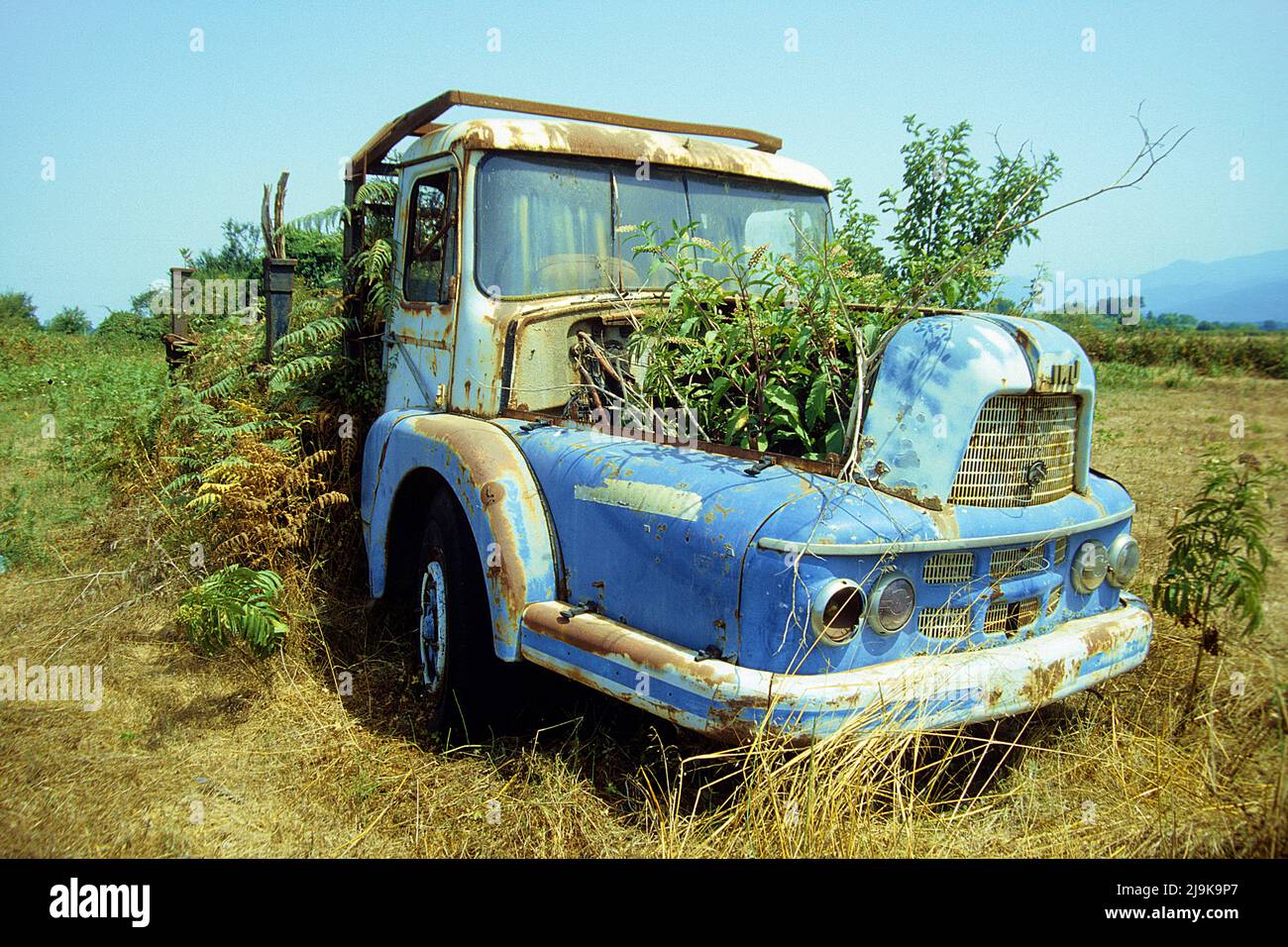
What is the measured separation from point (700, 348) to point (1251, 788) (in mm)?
2195

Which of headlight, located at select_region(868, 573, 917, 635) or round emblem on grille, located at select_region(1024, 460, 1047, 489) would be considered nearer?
headlight, located at select_region(868, 573, 917, 635)

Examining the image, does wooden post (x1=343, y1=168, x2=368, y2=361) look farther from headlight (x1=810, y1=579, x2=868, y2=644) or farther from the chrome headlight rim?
the chrome headlight rim

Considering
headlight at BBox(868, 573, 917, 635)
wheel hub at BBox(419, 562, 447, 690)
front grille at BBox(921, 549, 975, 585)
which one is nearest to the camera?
headlight at BBox(868, 573, 917, 635)

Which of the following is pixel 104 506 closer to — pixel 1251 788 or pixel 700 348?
pixel 700 348

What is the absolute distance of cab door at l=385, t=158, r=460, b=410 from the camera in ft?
14.0

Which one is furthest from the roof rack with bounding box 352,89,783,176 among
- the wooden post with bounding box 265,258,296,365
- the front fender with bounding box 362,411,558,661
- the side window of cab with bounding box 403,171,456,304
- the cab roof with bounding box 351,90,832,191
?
the front fender with bounding box 362,411,558,661

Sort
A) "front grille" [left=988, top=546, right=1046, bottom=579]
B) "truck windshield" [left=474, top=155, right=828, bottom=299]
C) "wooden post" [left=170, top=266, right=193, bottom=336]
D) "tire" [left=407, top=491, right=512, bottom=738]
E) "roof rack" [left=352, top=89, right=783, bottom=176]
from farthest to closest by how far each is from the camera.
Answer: "wooden post" [left=170, top=266, right=193, bottom=336] → "roof rack" [left=352, top=89, right=783, bottom=176] → "truck windshield" [left=474, top=155, right=828, bottom=299] → "tire" [left=407, top=491, right=512, bottom=738] → "front grille" [left=988, top=546, right=1046, bottom=579]

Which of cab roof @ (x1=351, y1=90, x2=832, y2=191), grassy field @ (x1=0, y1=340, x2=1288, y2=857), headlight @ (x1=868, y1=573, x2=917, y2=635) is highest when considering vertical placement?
cab roof @ (x1=351, y1=90, x2=832, y2=191)

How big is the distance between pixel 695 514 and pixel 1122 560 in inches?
61.5

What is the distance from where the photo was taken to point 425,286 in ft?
15.1

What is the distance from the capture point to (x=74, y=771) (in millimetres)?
3549

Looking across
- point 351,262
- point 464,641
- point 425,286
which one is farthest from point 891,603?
point 351,262

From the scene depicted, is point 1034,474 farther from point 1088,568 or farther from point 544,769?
point 544,769
